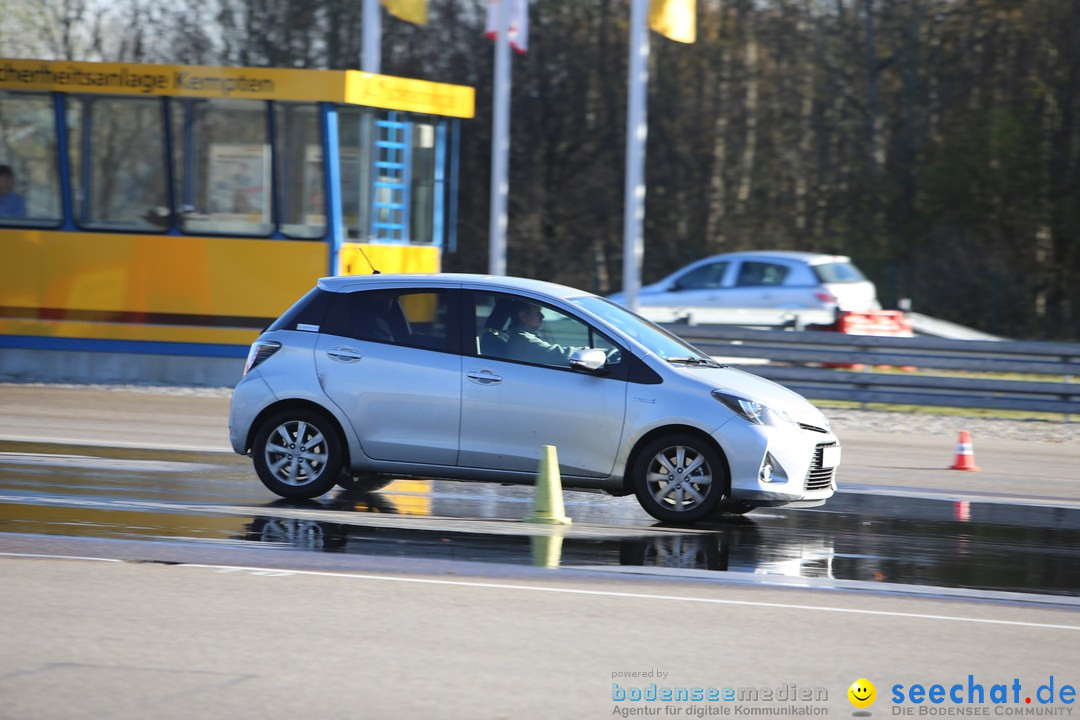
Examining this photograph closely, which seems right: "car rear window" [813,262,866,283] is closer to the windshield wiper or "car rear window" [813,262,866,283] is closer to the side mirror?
the windshield wiper

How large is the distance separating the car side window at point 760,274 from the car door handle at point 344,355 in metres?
16.2

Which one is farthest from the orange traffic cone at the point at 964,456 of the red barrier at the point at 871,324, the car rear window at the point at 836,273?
the car rear window at the point at 836,273

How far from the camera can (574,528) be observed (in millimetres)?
9938

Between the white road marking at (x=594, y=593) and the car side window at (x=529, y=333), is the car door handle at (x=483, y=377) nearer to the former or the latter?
the car side window at (x=529, y=333)

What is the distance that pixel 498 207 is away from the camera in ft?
75.9

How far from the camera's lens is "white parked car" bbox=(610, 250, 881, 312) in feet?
82.8

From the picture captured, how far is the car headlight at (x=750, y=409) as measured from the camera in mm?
9914

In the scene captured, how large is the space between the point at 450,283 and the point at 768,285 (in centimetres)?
1593

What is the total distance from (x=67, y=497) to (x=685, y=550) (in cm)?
431

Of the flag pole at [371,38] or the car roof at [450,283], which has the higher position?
the flag pole at [371,38]

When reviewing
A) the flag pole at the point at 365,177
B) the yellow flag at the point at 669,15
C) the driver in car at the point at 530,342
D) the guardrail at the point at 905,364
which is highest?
the yellow flag at the point at 669,15

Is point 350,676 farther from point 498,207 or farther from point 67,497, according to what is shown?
point 498,207

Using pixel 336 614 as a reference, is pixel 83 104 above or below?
above

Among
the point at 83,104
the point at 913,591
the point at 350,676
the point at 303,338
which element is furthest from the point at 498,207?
the point at 350,676
